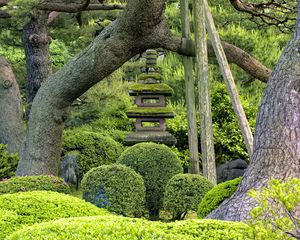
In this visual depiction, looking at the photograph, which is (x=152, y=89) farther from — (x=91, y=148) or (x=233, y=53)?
(x=91, y=148)

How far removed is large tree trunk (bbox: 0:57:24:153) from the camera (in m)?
9.65

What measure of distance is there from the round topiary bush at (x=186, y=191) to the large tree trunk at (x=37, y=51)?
14.8 ft

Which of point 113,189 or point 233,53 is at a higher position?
point 233,53

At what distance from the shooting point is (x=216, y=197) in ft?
16.0

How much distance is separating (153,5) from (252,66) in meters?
2.01

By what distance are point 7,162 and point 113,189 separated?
11.5 ft

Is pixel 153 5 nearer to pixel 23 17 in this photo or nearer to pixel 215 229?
pixel 23 17

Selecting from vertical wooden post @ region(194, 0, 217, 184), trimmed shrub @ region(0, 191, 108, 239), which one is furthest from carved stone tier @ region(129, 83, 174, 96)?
trimmed shrub @ region(0, 191, 108, 239)

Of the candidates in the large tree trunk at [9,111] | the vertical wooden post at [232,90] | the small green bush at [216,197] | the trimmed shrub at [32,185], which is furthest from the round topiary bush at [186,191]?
the large tree trunk at [9,111]

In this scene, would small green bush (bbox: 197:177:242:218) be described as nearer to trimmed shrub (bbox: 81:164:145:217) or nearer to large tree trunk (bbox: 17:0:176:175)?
trimmed shrub (bbox: 81:164:145:217)

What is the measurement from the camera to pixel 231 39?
36.6 feet

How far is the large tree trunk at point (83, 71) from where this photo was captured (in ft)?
21.1

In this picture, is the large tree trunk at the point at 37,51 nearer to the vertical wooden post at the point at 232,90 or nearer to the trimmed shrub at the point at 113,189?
the vertical wooden post at the point at 232,90

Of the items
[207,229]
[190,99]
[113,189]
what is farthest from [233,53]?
[207,229]
